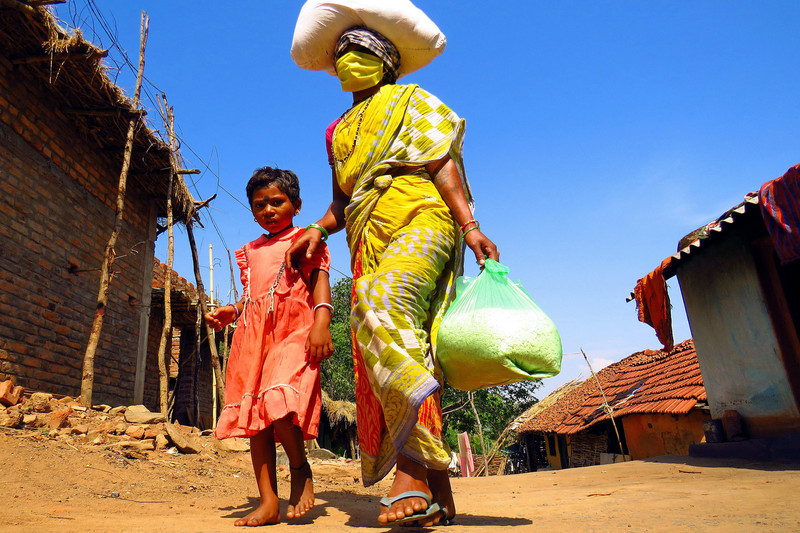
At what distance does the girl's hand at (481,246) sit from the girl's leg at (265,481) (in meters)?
1.27

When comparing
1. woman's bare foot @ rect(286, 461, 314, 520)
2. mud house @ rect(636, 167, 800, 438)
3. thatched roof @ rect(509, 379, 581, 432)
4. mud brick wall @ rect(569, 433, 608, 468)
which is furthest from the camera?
thatched roof @ rect(509, 379, 581, 432)

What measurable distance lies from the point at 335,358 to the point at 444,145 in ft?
73.7

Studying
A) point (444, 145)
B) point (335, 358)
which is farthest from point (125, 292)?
point (335, 358)

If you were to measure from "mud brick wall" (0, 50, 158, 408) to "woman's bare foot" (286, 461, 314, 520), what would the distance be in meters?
4.79

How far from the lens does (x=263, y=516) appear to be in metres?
2.12

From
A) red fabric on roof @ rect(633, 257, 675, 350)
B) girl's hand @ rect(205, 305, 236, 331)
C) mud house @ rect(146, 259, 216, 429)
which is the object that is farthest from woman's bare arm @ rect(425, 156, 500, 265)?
mud house @ rect(146, 259, 216, 429)

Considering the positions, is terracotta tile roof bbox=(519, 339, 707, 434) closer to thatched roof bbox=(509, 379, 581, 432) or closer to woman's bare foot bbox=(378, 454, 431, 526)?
thatched roof bbox=(509, 379, 581, 432)

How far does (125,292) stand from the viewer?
26.8 feet

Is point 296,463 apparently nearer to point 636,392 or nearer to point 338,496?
point 338,496

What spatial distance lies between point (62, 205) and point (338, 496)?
566cm

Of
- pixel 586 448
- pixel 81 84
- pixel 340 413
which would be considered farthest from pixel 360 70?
pixel 586 448

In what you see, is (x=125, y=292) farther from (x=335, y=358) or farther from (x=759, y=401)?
(x=335, y=358)

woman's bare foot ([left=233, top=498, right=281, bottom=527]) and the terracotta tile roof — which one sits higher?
the terracotta tile roof

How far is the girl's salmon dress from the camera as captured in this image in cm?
233
